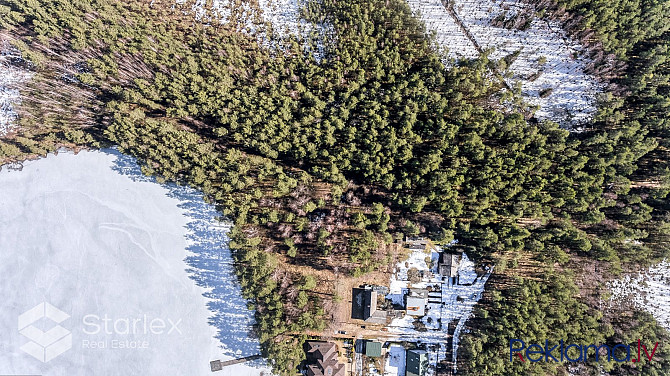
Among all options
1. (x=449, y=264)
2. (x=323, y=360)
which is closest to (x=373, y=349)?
(x=323, y=360)

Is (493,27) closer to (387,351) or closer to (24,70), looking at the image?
(387,351)

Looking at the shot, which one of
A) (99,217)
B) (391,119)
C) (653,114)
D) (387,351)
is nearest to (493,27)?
(391,119)

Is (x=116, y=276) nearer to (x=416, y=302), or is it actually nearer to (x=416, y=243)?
(x=416, y=302)

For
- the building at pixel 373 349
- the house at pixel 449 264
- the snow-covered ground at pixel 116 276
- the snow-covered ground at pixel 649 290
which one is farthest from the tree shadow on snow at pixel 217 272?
the snow-covered ground at pixel 649 290

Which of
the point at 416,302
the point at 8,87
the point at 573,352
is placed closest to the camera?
the point at 573,352

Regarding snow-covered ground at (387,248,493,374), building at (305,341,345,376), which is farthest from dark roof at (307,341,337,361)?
snow-covered ground at (387,248,493,374)

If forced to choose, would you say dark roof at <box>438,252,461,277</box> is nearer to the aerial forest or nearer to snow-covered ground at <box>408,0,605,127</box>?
the aerial forest
